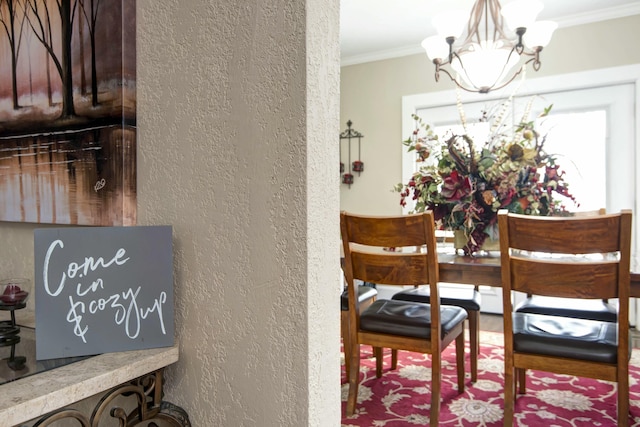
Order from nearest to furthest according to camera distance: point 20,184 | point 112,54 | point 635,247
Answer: point 112,54 → point 20,184 → point 635,247

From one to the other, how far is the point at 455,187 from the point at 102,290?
5.83 feet

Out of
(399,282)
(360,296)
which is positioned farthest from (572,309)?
(360,296)

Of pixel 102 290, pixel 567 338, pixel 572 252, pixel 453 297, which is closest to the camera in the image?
pixel 102 290

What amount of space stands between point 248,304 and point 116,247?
10.1 inches

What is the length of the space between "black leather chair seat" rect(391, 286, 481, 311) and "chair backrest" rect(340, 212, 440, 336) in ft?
1.91

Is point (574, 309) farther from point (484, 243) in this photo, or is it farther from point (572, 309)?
point (484, 243)

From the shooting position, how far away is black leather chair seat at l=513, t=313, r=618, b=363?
5.26ft

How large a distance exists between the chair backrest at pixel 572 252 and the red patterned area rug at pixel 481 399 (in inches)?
26.1

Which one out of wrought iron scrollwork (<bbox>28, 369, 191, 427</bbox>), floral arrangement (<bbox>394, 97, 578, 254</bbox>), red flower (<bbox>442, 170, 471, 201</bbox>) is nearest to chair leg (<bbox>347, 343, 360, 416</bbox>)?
floral arrangement (<bbox>394, 97, 578, 254</bbox>)

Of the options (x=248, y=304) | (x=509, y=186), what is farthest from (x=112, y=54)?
(x=509, y=186)

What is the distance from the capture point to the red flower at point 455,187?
215 centimetres

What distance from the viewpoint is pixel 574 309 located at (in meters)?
2.16

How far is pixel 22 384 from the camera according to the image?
660mm

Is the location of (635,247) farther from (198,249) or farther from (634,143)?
(198,249)
